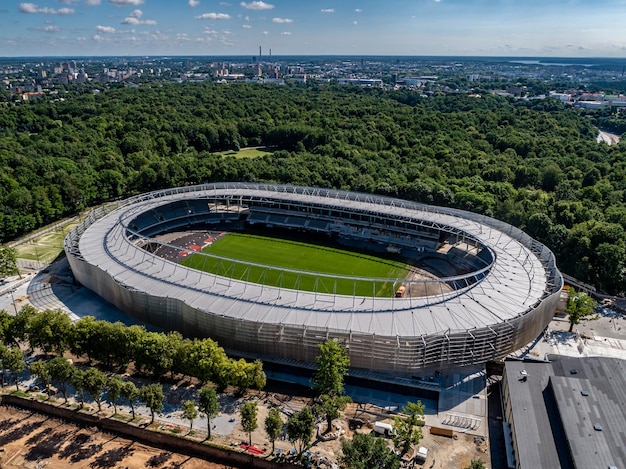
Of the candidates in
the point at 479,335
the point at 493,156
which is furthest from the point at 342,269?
the point at 493,156

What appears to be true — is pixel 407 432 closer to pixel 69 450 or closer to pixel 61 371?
pixel 69 450

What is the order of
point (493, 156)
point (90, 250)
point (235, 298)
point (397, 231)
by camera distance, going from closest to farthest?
point (235, 298), point (90, 250), point (397, 231), point (493, 156)

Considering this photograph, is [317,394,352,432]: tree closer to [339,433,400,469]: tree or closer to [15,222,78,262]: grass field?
[339,433,400,469]: tree

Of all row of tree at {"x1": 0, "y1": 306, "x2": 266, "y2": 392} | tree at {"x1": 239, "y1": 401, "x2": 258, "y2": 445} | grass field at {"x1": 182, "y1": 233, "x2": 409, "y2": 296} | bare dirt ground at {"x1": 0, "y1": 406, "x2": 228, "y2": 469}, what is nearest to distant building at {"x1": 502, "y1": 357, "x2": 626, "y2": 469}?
tree at {"x1": 239, "y1": 401, "x2": 258, "y2": 445}

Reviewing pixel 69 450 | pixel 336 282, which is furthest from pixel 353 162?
pixel 69 450

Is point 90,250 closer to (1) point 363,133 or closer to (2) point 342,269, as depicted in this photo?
(2) point 342,269

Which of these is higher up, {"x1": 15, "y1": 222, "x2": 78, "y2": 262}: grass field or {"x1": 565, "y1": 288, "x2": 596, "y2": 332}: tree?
{"x1": 565, "y1": 288, "x2": 596, "y2": 332}: tree
